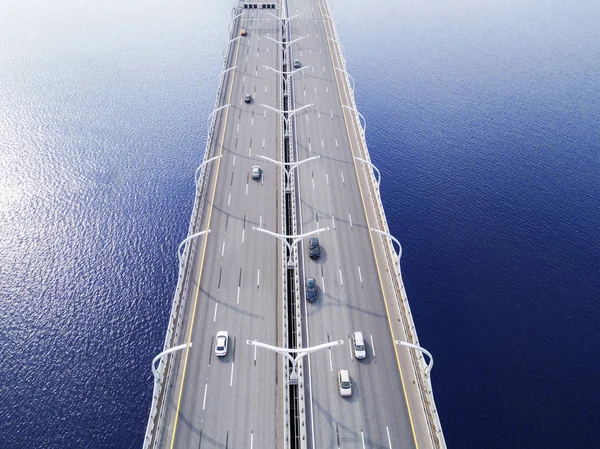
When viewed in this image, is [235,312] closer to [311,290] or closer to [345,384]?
[311,290]

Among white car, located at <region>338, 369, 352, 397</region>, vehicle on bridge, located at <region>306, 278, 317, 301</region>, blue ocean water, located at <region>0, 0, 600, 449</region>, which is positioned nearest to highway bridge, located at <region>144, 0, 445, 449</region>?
vehicle on bridge, located at <region>306, 278, 317, 301</region>

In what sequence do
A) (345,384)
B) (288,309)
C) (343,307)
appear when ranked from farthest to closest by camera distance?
1. (288,309)
2. (343,307)
3. (345,384)

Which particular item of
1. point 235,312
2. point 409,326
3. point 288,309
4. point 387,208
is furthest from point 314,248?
point 387,208

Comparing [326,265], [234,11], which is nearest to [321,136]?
[326,265]

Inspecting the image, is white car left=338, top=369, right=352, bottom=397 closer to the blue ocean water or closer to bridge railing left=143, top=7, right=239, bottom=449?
the blue ocean water

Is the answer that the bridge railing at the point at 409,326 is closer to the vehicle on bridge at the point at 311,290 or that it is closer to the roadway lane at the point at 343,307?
the roadway lane at the point at 343,307

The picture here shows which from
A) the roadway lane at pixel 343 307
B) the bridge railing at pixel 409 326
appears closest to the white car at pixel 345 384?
the roadway lane at pixel 343 307

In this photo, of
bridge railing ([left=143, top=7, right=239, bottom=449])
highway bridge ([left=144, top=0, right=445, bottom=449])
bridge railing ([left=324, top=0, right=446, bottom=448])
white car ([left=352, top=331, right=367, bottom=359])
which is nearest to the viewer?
bridge railing ([left=143, top=7, right=239, bottom=449])
